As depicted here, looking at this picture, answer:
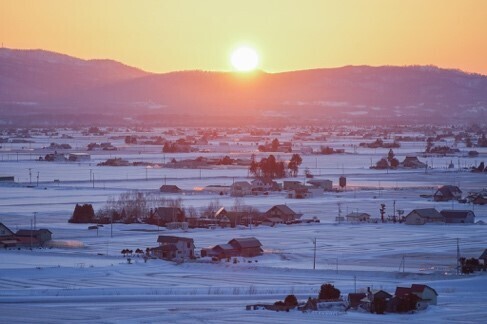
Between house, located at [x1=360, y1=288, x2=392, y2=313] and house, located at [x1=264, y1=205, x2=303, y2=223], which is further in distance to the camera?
house, located at [x1=264, y1=205, x2=303, y2=223]

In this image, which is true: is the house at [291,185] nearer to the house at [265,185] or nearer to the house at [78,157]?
the house at [265,185]

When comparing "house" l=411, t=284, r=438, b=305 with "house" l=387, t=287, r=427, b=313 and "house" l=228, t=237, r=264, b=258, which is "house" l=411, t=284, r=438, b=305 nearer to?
"house" l=387, t=287, r=427, b=313

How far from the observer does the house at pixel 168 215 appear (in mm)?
18706

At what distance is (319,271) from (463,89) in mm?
116208

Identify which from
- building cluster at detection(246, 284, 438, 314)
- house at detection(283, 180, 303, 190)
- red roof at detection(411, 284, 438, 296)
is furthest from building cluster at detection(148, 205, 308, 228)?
red roof at detection(411, 284, 438, 296)

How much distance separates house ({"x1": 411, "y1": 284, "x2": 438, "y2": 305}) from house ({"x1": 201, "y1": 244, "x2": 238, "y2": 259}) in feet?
12.1

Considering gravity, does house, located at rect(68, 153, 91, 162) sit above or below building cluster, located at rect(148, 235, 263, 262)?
above

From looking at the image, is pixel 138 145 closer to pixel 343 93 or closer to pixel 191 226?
pixel 191 226

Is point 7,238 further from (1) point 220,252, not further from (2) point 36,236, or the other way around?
(1) point 220,252

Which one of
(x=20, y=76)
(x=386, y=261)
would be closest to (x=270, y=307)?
(x=386, y=261)

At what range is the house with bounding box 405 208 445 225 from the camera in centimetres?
1909

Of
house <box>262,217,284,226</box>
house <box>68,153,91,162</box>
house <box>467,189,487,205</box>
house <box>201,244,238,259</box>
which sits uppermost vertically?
house <box>68,153,91,162</box>

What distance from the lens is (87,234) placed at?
56.5 ft

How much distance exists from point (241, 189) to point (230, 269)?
1175cm
